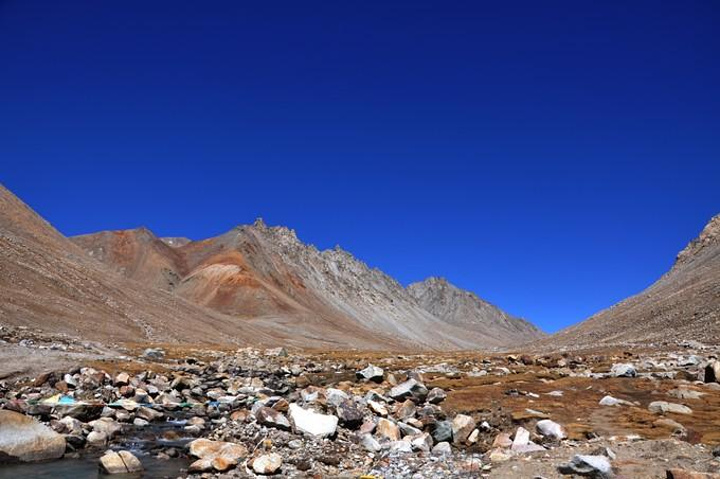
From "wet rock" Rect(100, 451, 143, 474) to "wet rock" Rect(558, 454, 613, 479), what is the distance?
34.8ft

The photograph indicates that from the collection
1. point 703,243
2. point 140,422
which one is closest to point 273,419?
point 140,422

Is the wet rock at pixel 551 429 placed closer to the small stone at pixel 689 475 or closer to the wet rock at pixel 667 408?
the wet rock at pixel 667 408

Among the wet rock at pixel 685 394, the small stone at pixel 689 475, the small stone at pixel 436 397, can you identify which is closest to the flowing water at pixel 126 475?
the small stone at pixel 436 397

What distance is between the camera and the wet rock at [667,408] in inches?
671

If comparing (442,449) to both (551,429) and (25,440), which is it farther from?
(25,440)

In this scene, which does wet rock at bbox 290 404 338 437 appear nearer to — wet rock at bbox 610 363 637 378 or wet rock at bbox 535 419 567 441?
wet rock at bbox 535 419 567 441

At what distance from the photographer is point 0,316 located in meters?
49.5

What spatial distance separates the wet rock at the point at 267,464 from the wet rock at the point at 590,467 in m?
6.65

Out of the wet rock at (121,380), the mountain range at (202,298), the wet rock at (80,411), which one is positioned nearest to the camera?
the wet rock at (80,411)

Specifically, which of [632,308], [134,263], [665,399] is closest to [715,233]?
[632,308]

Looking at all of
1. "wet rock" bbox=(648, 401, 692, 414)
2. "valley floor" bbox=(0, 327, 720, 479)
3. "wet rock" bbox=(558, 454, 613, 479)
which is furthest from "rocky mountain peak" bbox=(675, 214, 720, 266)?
"wet rock" bbox=(558, 454, 613, 479)

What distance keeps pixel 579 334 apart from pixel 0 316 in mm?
89300

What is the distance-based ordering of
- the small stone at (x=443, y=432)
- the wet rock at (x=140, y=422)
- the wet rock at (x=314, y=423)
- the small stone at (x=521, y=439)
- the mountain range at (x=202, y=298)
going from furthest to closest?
the mountain range at (x=202, y=298) → the wet rock at (x=140, y=422) → the small stone at (x=443, y=432) → the wet rock at (x=314, y=423) → the small stone at (x=521, y=439)

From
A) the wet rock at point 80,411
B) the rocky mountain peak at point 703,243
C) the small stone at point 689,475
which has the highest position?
the rocky mountain peak at point 703,243
